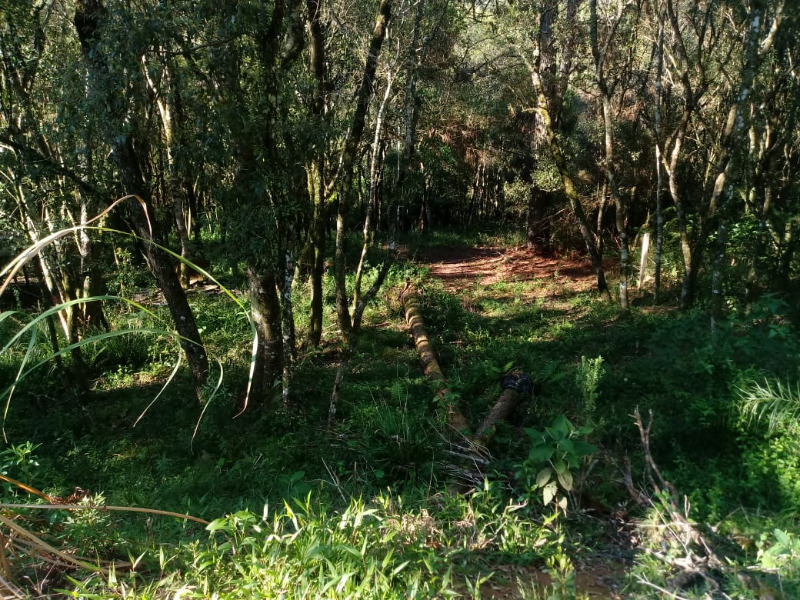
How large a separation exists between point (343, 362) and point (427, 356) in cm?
186

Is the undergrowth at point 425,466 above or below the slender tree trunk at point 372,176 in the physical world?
below

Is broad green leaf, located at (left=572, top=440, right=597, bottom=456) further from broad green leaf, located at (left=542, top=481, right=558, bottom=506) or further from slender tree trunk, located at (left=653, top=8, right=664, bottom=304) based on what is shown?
slender tree trunk, located at (left=653, top=8, right=664, bottom=304)

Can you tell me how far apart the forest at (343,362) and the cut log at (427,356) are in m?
0.06

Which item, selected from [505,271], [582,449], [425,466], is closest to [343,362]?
[425,466]

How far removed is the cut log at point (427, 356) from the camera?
5.52 m

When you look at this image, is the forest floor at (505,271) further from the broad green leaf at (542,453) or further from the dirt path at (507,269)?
the broad green leaf at (542,453)

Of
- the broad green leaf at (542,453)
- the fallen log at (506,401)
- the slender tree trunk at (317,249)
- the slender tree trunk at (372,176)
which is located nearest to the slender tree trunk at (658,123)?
the fallen log at (506,401)

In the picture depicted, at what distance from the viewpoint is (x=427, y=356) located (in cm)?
769

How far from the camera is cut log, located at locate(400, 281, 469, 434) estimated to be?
552cm

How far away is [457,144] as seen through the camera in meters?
16.9

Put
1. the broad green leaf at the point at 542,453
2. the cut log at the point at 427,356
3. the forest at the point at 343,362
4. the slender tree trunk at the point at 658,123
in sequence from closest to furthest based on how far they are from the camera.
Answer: the forest at the point at 343,362, the broad green leaf at the point at 542,453, the cut log at the point at 427,356, the slender tree trunk at the point at 658,123

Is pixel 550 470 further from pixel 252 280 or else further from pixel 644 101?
pixel 644 101

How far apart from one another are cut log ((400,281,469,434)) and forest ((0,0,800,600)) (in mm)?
56

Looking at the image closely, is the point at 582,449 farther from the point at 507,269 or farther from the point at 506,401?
the point at 507,269
